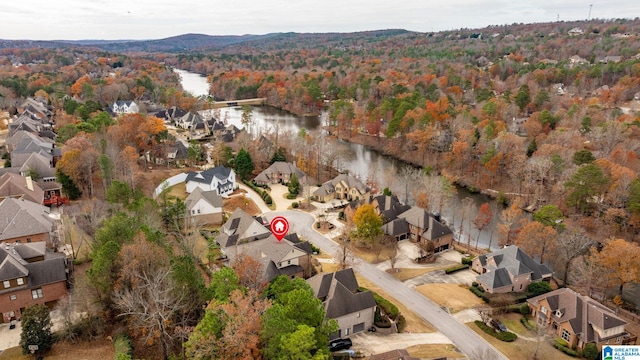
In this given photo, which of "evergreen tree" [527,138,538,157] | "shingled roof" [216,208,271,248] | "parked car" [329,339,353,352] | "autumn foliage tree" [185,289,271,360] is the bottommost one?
"parked car" [329,339,353,352]

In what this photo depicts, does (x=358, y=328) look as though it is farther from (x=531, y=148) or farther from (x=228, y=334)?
(x=531, y=148)

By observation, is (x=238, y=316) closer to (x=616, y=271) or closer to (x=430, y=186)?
(x=616, y=271)

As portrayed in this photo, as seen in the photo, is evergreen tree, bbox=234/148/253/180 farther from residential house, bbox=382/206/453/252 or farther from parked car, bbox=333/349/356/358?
parked car, bbox=333/349/356/358

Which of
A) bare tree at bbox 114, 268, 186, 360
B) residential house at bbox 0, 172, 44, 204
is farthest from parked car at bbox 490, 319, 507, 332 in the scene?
residential house at bbox 0, 172, 44, 204

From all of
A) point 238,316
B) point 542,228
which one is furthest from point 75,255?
point 542,228

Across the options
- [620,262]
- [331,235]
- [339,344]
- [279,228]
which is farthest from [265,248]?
[620,262]

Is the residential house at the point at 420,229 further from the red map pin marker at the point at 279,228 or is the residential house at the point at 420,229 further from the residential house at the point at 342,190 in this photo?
the red map pin marker at the point at 279,228

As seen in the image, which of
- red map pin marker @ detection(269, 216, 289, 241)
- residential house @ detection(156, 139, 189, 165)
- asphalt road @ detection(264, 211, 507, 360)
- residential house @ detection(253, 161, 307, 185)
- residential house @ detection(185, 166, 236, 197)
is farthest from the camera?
residential house @ detection(156, 139, 189, 165)

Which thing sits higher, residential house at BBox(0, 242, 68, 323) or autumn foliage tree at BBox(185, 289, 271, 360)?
autumn foliage tree at BBox(185, 289, 271, 360)
